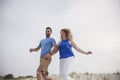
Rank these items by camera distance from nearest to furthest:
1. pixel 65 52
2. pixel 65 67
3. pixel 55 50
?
pixel 65 67 < pixel 65 52 < pixel 55 50

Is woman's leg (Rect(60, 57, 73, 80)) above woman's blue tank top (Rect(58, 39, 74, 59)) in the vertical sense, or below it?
below

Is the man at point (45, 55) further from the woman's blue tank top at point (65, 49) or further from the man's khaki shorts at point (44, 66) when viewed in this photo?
the woman's blue tank top at point (65, 49)

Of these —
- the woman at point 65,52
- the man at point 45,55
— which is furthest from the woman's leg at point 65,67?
the man at point 45,55

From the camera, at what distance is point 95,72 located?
4625 millimetres

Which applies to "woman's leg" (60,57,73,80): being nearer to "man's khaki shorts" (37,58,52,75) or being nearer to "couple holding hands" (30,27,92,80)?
"couple holding hands" (30,27,92,80)

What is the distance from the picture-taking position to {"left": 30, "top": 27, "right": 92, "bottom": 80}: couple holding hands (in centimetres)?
384

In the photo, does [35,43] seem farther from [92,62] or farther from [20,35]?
[92,62]

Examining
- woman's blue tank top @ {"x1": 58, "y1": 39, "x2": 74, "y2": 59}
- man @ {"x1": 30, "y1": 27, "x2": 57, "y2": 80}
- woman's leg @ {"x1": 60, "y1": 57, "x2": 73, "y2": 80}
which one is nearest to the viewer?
woman's leg @ {"x1": 60, "y1": 57, "x2": 73, "y2": 80}

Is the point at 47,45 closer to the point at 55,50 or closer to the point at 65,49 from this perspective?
the point at 55,50

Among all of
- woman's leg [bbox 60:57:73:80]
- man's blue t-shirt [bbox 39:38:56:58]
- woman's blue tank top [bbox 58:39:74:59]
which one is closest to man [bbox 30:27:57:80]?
man's blue t-shirt [bbox 39:38:56:58]

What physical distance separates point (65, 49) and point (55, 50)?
0.16 metres

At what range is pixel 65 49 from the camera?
12.9ft

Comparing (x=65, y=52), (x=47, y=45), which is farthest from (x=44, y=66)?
(x=65, y=52)

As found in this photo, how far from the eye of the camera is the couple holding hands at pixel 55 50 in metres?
3.84
